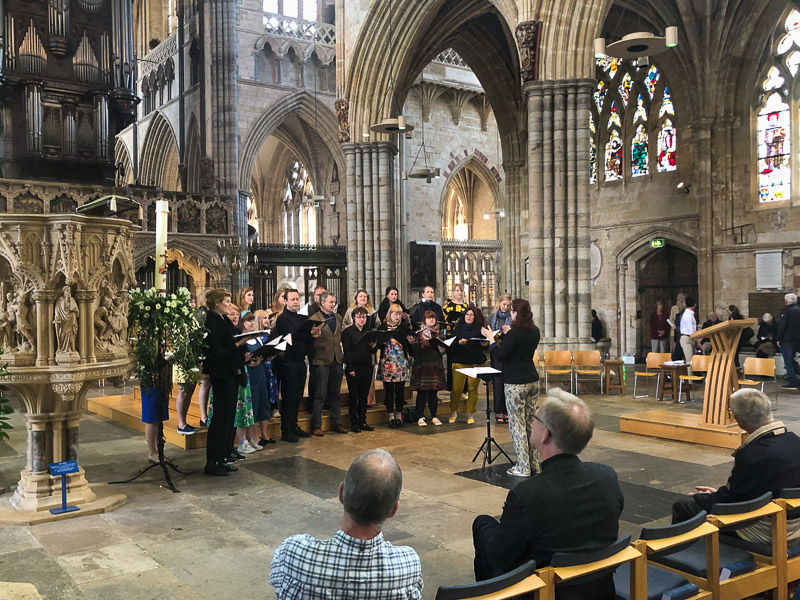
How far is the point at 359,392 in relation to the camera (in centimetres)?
855

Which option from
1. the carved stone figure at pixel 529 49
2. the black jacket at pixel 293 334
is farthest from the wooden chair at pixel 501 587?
the carved stone figure at pixel 529 49

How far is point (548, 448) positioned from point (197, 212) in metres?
18.0

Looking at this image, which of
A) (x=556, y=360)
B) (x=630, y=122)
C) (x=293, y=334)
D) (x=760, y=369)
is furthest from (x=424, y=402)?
(x=630, y=122)

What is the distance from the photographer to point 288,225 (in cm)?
3158

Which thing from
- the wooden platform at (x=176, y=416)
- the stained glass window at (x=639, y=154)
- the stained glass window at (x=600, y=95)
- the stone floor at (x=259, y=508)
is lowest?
the stone floor at (x=259, y=508)

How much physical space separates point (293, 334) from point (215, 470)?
5.96 ft

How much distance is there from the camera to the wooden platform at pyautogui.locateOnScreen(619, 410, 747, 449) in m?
7.57

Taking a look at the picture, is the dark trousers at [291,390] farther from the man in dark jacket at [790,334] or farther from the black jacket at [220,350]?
the man in dark jacket at [790,334]

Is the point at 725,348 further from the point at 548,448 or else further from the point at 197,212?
the point at 197,212

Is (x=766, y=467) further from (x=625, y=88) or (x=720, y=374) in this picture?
(x=625, y=88)

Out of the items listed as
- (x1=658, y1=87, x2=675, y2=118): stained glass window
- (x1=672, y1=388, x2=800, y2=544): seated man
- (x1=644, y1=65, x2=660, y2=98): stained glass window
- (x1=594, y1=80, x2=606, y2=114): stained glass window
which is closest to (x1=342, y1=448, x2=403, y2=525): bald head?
(x1=672, y1=388, x2=800, y2=544): seated man

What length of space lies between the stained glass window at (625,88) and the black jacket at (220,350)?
14947mm

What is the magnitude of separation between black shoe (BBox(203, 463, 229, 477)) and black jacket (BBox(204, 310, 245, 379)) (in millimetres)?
793

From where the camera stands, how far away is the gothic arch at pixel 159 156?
27219mm
